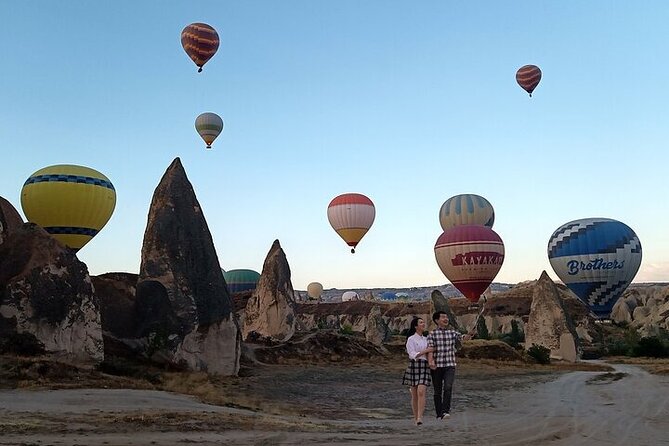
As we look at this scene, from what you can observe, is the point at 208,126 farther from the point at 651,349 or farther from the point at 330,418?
the point at 330,418

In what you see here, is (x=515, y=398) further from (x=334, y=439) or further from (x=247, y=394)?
(x=334, y=439)

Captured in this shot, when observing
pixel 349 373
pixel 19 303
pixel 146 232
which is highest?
pixel 146 232

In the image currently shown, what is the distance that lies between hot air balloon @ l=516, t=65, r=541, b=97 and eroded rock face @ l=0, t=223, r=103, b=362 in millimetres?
47751

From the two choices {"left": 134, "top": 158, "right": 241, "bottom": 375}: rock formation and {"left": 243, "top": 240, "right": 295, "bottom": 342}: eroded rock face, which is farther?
{"left": 243, "top": 240, "right": 295, "bottom": 342}: eroded rock face

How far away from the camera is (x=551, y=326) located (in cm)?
3738

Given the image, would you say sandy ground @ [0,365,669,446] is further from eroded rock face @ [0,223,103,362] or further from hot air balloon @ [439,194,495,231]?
hot air balloon @ [439,194,495,231]

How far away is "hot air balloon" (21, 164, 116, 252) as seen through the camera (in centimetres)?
3297

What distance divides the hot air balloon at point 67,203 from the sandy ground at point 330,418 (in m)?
19.5

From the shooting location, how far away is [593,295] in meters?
46.4

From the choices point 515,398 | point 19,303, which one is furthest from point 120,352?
point 515,398

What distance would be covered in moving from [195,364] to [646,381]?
15751mm

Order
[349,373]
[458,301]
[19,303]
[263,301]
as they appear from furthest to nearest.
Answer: [458,301] < [263,301] < [349,373] < [19,303]

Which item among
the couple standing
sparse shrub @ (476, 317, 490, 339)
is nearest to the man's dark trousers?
the couple standing

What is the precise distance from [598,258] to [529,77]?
62.4 feet
